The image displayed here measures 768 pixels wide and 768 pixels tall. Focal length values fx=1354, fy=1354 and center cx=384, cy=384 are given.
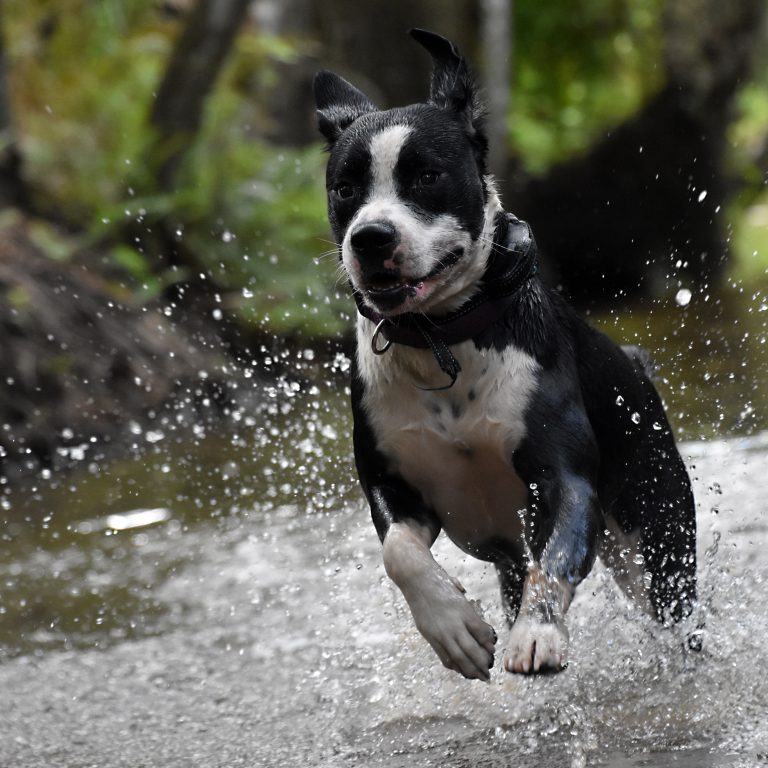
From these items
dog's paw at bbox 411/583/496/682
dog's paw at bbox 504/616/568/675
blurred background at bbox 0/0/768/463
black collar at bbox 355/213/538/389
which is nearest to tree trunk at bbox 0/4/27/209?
blurred background at bbox 0/0/768/463

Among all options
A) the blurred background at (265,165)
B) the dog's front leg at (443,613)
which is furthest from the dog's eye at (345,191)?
the blurred background at (265,165)

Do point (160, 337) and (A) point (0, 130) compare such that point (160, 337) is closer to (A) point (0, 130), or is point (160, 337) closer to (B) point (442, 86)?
(A) point (0, 130)

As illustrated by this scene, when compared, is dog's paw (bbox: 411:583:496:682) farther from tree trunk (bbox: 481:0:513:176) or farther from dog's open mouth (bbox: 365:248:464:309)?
tree trunk (bbox: 481:0:513:176)

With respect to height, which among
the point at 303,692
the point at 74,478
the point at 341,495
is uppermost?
the point at 303,692

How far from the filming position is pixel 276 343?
27.9ft

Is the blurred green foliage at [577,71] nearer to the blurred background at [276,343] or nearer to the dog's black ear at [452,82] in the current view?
the blurred background at [276,343]

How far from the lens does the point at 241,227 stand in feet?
30.8

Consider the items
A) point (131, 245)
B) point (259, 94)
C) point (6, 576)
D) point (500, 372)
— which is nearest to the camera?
point (500, 372)

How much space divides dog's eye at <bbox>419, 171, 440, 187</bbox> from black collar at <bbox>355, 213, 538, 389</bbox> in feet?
0.83

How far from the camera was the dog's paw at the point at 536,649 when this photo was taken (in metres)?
2.99

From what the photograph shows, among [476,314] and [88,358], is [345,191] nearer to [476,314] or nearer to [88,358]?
[476,314]

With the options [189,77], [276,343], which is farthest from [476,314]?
[189,77]

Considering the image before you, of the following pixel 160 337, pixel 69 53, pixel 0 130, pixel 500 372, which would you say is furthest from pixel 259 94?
pixel 500 372

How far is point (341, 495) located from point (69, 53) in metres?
5.51
